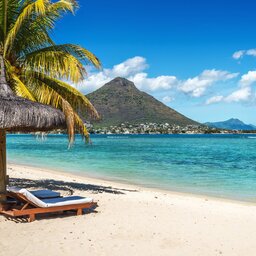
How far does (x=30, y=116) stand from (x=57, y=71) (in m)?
3.06

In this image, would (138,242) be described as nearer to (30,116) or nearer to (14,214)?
(14,214)

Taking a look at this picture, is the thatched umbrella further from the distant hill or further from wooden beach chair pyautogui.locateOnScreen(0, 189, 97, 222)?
the distant hill

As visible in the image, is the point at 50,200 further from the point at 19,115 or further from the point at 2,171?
the point at 19,115

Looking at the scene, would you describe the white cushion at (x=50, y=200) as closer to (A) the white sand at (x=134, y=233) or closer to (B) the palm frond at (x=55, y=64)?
(A) the white sand at (x=134, y=233)

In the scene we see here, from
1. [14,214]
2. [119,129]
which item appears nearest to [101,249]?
[14,214]

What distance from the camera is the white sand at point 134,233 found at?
617 centimetres

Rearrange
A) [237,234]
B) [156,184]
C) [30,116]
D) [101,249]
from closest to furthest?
[101,249]
[237,234]
[30,116]
[156,184]

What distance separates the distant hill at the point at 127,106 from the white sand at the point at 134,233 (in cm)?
15145

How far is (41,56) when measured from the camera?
10.9 metres

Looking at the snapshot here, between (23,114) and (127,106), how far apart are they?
167 meters

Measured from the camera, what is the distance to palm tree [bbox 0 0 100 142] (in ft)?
33.8

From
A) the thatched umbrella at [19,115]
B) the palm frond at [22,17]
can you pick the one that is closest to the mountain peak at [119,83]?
the palm frond at [22,17]

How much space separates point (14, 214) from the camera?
24.7 ft

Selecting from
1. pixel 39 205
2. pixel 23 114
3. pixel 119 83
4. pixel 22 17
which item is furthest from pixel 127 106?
pixel 39 205
